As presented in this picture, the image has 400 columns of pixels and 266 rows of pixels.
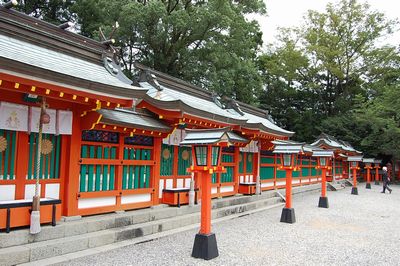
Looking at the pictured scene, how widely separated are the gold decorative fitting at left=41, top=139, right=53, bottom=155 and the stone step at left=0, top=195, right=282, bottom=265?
72.1 inches

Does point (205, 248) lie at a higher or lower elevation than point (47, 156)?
lower

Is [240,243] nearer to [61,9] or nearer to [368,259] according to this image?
[368,259]

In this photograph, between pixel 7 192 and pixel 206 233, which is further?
pixel 206 233

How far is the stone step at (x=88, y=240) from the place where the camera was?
5.61m

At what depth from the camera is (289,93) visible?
3559cm

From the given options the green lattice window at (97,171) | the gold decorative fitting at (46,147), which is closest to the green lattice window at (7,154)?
the gold decorative fitting at (46,147)

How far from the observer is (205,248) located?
644cm

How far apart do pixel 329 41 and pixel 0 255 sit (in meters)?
33.4

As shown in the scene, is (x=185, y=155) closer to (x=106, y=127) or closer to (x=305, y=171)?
(x=106, y=127)

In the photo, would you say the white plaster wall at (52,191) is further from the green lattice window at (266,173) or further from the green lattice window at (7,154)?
the green lattice window at (266,173)

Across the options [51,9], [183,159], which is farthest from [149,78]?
[51,9]

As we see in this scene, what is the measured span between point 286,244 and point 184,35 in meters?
15.4

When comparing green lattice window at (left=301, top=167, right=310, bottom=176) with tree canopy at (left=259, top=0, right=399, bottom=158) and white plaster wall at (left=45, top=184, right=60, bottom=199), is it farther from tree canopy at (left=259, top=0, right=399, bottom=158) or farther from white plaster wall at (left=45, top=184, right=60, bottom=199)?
white plaster wall at (left=45, top=184, right=60, bottom=199)

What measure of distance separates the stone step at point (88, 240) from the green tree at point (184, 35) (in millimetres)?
11440
